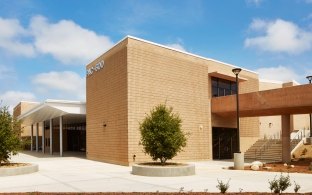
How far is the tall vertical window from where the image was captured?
104 ft

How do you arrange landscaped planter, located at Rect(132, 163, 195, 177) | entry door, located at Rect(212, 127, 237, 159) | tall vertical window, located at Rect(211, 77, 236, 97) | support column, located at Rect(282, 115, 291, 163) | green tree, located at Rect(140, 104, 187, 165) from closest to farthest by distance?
1. landscaped planter, located at Rect(132, 163, 195, 177)
2. green tree, located at Rect(140, 104, 187, 165)
3. support column, located at Rect(282, 115, 291, 163)
4. entry door, located at Rect(212, 127, 237, 159)
5. tall vertical window, located at Rect(211, 77, 236, 97)

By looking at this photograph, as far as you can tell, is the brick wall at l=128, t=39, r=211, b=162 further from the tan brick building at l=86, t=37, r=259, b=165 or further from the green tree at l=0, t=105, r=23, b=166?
the green tree at l=0, t=105, r=23, b=166

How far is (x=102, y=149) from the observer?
93.3ft

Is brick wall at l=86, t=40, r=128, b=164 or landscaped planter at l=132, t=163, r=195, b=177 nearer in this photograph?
landscaped planter at l=132, t=163, r=195, b=177

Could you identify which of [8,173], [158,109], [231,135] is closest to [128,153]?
[158,109]

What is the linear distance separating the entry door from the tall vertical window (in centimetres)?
325

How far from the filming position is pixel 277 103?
24.5 metres

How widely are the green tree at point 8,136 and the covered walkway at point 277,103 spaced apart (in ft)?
53.4

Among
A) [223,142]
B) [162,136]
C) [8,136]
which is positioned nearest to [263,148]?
[223,142]

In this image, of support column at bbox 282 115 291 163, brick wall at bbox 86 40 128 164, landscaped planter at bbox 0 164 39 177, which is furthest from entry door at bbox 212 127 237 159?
landscaped planter at bbox 0 164 39 177

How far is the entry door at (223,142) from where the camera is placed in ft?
103

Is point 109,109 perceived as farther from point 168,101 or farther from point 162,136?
point 162,136

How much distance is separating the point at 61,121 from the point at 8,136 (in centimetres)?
1602

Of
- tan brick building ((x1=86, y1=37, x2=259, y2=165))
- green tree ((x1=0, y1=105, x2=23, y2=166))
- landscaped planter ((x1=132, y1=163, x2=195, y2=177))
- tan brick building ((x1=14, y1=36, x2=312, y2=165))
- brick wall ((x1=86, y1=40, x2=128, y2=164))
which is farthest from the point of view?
brick wall ((x1=86, y1=40, x2=128, y2=164))
